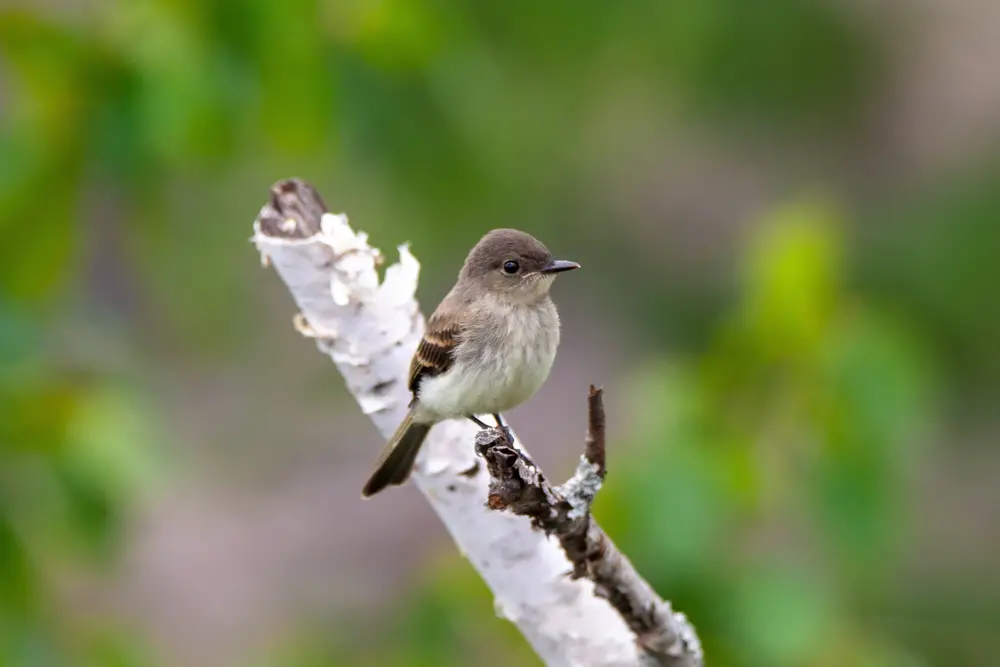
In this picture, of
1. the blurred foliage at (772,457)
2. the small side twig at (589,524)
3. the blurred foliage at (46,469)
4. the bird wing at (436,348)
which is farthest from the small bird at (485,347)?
the blurred foliage at (46,469)

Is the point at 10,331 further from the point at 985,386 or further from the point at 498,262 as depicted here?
the point at 985,386

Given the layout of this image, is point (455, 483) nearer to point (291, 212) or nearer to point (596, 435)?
point (596, 435)

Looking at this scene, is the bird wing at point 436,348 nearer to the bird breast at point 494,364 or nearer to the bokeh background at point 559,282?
the bird breast at point 494,364

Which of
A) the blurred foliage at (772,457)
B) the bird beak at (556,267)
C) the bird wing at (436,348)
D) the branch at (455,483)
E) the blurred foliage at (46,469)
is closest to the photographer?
the branch at (455,483)

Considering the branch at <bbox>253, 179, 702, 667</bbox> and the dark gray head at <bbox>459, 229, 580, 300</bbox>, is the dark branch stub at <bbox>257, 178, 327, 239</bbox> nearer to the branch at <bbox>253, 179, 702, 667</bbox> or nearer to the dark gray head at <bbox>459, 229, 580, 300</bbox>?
the branch at <bbox>253, 179, 702, 667</bbox>

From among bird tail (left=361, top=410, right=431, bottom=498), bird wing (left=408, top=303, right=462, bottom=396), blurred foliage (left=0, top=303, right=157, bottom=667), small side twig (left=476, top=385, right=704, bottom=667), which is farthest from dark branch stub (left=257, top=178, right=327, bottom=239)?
blurred foliage (left=0, top=303, right=157, bottom=667)
